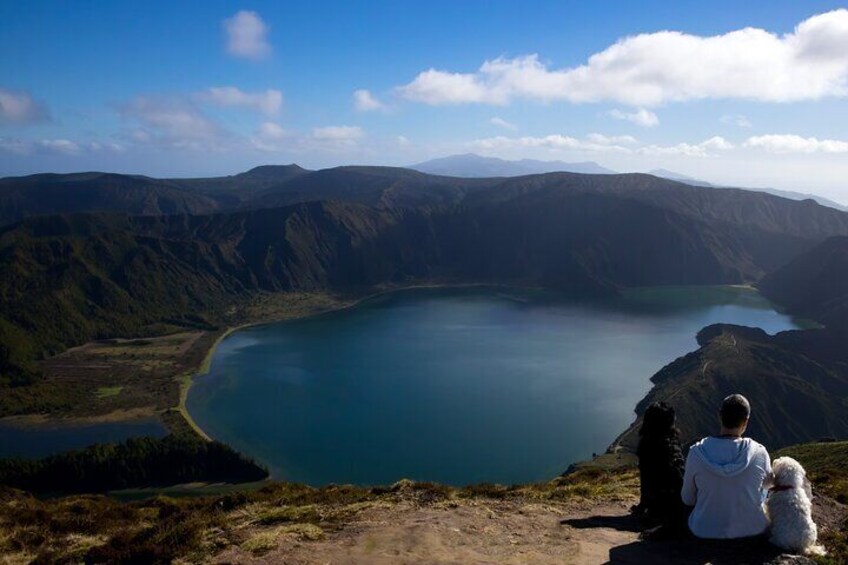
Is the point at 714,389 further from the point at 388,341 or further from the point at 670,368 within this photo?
the point at 388,341

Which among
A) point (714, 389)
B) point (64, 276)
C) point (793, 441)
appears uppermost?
point (64, 276)

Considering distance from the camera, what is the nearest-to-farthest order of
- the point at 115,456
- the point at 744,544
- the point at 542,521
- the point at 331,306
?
the point at 744,544 < the point at 542,521 < the point at 115,456 < the point at 331,306

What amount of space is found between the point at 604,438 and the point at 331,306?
12100 centimetres

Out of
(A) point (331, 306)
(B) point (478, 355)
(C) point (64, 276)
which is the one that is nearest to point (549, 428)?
(B) point (478, 355)

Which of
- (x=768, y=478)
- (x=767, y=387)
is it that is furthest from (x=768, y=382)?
(x=768, y=478)

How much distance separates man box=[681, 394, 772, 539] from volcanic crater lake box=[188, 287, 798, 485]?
55309mm

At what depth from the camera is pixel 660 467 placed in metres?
10.4

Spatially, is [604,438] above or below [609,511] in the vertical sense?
below

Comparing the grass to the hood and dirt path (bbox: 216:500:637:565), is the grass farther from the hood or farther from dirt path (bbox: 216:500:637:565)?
the hood

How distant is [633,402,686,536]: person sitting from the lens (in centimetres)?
1012

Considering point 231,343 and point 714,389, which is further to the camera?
point 231,343

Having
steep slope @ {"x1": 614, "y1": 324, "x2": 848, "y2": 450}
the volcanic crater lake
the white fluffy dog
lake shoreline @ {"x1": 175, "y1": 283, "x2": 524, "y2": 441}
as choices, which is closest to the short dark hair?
the white fluffy dog

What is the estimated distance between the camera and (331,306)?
183 metres

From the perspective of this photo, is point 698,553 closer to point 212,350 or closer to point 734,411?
point 734,411
